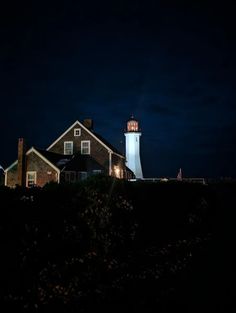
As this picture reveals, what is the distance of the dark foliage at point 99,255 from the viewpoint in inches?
292

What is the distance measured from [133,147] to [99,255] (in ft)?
153

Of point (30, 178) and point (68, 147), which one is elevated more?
point (68, 147)

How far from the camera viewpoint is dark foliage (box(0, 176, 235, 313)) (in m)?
7.42

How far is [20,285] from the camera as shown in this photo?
7.84 meters

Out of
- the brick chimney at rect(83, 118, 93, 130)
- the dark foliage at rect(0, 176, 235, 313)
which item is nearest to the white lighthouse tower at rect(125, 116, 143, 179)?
the brick chimney at rect(83, 118, 93, 130)

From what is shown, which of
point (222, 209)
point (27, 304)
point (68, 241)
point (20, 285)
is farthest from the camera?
point (222, 209)

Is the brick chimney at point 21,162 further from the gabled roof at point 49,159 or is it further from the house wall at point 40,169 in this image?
the gabled roof at point 49,159

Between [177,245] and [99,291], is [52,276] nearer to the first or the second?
[99,291]

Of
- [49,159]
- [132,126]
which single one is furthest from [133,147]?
[49,159]

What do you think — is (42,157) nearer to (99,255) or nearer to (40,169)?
(40,169)

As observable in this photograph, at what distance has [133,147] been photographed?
56594 mm

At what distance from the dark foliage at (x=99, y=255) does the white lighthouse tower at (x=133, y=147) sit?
4200cm

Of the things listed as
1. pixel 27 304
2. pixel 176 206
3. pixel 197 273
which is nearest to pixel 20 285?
pixel 27 304

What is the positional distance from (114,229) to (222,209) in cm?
1187
